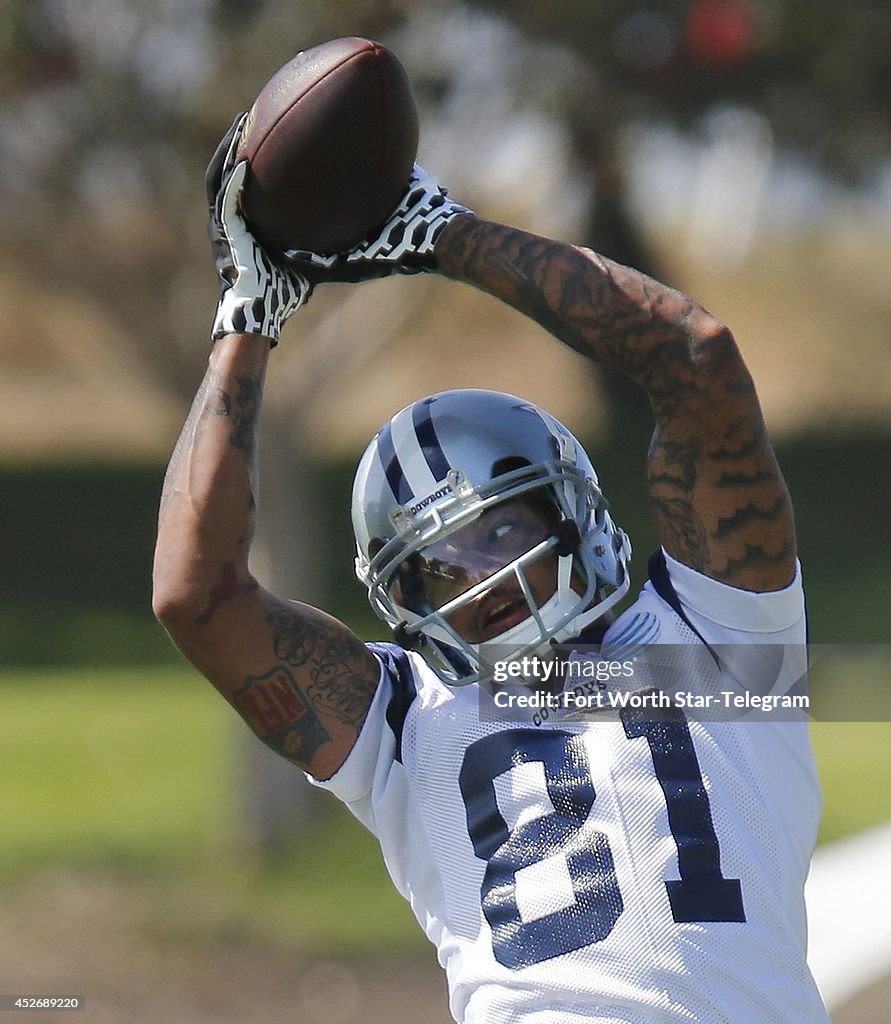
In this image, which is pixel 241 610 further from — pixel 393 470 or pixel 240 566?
pixel 393 470

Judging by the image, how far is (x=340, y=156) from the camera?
260 centimetres

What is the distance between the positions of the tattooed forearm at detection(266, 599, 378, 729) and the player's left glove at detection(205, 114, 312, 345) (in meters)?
0.49

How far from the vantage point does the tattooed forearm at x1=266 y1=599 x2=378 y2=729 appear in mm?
2553

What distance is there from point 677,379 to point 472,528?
1.44ft

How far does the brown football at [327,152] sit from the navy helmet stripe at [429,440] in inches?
12.5

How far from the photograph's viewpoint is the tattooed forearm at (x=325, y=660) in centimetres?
255

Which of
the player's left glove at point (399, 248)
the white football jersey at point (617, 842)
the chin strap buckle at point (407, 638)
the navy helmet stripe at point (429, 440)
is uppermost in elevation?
the player's left glove at point (399, 248)

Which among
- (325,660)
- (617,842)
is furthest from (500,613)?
(617,842)

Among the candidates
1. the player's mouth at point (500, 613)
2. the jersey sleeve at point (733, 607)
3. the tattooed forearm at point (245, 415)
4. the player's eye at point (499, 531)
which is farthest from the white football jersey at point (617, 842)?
the tattooed forearm at point (245, 415)

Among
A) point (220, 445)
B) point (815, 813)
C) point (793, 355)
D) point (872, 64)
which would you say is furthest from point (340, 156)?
point (793, 355)

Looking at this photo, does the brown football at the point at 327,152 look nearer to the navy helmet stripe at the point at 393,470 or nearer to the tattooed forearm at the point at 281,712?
the navy helmet stripe at the point at 393,470

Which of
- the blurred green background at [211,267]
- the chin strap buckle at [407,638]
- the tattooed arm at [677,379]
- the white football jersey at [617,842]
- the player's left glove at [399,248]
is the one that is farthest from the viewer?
the blurred green background at [211,267]

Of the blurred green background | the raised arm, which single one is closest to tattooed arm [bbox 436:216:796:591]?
the raised arm

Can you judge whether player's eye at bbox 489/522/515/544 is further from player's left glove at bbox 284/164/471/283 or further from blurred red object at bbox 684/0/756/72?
blurred red object at bbox 684/0/756/72
